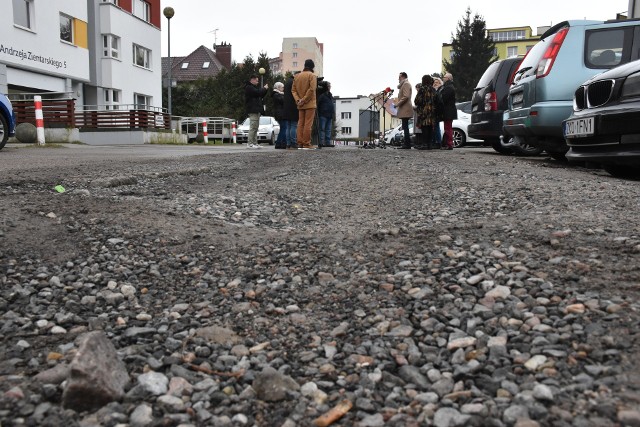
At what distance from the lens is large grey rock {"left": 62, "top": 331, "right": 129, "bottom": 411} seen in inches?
63.9

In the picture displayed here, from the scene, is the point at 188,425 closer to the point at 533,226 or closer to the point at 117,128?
the point at 533,226

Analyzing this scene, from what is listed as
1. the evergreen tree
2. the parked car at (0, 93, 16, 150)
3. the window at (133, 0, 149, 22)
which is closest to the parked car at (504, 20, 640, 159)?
the parked car at (0, 93, 16, 150)

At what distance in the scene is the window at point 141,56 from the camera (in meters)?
32.5

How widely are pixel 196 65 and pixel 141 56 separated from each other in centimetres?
3458

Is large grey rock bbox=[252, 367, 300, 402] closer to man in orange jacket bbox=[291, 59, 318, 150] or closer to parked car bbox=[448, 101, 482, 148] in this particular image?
man in orange jacket bbox=[291, 59, 318, 150]

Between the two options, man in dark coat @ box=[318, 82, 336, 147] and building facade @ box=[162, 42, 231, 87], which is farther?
building facade @ box=[162, 42, 231, 87]

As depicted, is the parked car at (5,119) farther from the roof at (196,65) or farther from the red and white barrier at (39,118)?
the roof at (196,65)

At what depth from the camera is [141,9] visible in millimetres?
33688

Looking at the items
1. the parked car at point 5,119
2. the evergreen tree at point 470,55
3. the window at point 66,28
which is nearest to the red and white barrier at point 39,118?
the parked car at point 5,119

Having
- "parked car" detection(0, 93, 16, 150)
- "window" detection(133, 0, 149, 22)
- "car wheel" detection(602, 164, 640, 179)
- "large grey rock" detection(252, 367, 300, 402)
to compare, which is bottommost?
"large grey rock" detection(252, 367, 300, 402)

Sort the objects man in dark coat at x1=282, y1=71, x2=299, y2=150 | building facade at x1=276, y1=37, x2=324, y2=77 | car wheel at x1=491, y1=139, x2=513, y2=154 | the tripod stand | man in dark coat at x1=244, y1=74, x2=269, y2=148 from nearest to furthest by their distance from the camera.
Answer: car wheel at x1=491, y1=139, x2=513, y2=154
man in dark coat at x1=282, y1=71, x2=299, y2=150
man in dark coat at x1=244, y1=74, x2=269, y2=148
the tripod stand
building facade at x1=276, y1=37, x2=324, y2=77

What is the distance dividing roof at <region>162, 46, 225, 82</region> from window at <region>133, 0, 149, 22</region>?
95.5 feet


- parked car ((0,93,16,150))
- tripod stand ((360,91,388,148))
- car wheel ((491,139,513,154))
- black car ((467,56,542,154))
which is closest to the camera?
black car ((467,56,542,154))

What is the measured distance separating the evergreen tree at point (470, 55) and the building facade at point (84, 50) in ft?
106
